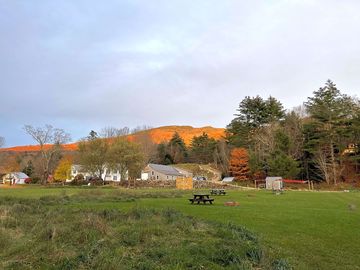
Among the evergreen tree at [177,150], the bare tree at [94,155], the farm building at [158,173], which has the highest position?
the evergreen tree at [177,150]

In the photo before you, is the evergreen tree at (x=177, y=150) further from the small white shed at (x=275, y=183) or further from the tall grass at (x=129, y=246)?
the tall grass at (x=129, y=246)

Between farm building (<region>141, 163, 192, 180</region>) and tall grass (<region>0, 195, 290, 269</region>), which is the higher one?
farm building (<region>141, 163, 192, 180</region>)

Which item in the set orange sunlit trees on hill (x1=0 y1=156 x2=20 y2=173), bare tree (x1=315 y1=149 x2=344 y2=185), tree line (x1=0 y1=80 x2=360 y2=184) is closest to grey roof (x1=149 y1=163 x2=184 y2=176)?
tree line (x1=0 y1=80 x2=360 y2=184)

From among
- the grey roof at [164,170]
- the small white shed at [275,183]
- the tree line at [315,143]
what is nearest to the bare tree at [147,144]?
the grey roof at [164,170]

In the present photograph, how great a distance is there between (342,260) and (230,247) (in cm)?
268

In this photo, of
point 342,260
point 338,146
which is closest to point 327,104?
point 338,146

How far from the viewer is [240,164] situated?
68.5 meters

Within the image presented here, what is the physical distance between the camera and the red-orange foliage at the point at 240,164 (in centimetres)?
6806

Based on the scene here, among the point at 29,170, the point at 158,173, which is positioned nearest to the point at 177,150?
the point at 158,173

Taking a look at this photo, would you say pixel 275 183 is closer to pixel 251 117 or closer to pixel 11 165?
pixel 251 117

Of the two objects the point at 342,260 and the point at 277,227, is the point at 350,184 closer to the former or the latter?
the point at 277,227

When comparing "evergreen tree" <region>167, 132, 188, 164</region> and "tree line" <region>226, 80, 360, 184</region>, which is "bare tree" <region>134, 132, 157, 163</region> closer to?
"evergreen tree" <region>167, 132, 188, 164</region>

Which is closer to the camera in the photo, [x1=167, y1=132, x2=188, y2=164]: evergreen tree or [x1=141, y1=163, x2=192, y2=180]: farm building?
[x1=141, y1=163, x2=192, y2=180]: farm building

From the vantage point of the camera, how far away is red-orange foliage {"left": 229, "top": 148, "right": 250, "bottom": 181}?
223ft
